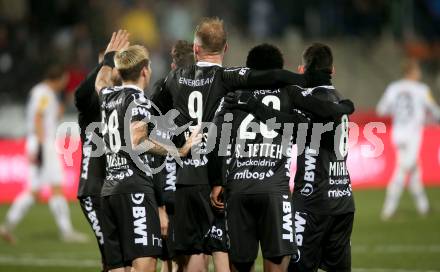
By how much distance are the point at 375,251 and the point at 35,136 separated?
634 cm

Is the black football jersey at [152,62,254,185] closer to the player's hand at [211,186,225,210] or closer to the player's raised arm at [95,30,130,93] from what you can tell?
the player's hand at [211,186,225,210]

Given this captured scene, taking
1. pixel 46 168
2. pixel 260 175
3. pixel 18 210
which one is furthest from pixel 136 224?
pixel 46 168

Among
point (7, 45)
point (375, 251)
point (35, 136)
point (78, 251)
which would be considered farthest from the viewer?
point (7, 45)

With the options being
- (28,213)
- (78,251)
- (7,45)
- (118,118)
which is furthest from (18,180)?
(118,118)

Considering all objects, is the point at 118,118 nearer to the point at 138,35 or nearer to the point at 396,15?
the point at 138,35

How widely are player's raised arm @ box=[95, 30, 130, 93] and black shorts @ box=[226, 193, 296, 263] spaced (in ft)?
6.78

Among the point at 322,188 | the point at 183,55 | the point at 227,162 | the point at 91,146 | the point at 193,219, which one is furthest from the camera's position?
the point at 91,146

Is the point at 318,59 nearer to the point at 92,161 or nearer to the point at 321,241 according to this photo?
the point at 321,241

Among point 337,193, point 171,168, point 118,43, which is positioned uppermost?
point 118,43

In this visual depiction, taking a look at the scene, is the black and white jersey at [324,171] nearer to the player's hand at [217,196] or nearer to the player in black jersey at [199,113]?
the player in black jersey at [199,113]

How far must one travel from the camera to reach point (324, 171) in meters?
9.02

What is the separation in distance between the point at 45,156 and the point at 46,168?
0.70ft

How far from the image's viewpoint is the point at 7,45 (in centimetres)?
2416

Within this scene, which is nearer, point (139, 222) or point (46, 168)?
point (139, 222)
